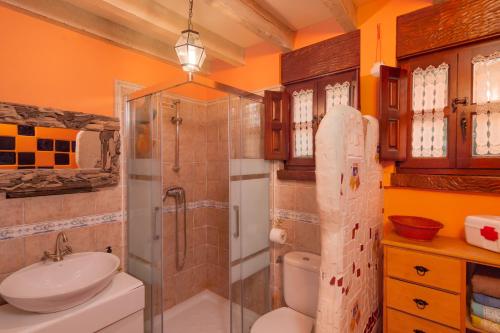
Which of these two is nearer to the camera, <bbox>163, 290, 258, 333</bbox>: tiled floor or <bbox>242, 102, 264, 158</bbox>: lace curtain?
<bbox>242, 102, 264, 158</bbox>: lace curtain

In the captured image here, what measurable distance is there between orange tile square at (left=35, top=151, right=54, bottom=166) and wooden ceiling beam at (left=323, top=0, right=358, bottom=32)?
2040 millimetres

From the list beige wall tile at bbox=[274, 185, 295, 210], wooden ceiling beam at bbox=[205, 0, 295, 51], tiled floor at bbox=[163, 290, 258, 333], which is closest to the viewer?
wooden ceiling beam at bbox=[205, 0, 295, 51]

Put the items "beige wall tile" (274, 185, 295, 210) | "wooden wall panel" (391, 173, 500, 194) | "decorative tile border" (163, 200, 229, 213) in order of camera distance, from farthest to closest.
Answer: "decorative tile border" (163, 200, 229, 213), "beige wall tile" (274, 185, 295, 210), "wooden wall panel" (391, 173, 500, 194)

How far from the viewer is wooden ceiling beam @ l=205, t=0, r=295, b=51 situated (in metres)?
1.63

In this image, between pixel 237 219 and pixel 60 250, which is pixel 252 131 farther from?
pixel 60 250

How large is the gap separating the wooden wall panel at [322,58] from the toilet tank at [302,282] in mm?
1527

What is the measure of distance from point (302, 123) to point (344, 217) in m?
A: 1.20

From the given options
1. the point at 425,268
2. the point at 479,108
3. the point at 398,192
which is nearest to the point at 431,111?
the point at 479,108

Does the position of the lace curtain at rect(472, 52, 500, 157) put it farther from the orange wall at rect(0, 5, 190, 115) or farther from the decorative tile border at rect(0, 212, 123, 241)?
the decorative tile border at rect(0, 212, 123, 241)

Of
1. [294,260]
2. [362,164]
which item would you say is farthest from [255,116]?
[294,260]

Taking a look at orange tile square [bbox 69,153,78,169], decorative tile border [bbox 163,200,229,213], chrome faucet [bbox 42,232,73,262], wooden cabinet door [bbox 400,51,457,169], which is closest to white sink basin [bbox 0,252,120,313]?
chrome faucet [bbox 42,232,73,262]

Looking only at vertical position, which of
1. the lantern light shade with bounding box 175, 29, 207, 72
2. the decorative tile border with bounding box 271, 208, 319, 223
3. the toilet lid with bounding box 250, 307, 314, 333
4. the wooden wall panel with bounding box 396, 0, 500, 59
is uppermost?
the wooden wall panel with bounding box 396, 0, 500, 59

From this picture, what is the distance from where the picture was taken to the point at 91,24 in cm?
184

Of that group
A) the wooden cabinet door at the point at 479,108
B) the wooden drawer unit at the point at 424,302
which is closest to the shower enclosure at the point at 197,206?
the wooden drawer unit at the point at 424,302
